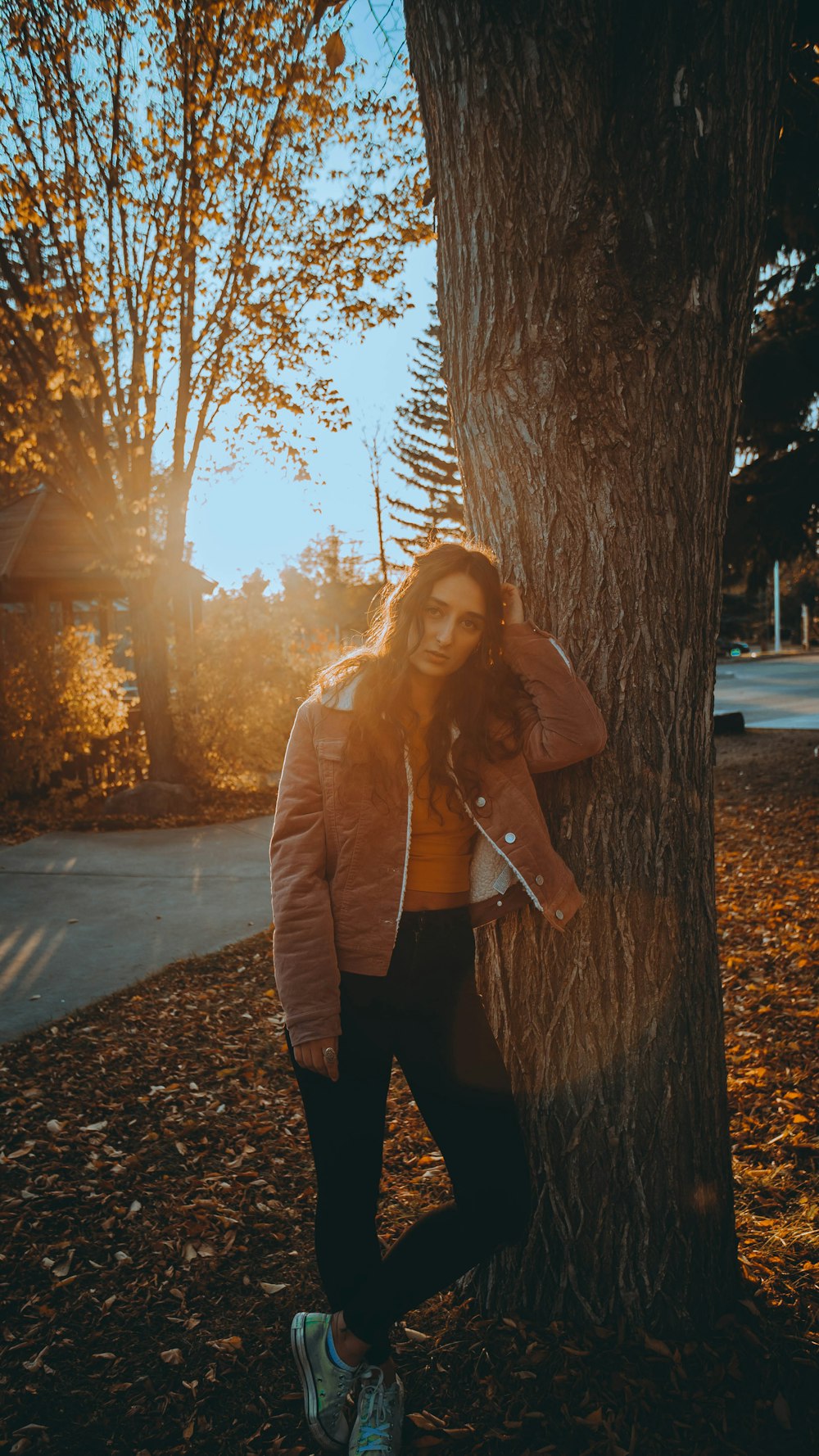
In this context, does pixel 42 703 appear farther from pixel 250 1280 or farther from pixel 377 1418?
pixel 377 1418

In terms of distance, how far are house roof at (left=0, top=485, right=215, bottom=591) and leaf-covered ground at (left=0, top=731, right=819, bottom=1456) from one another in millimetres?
9734

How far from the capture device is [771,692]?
25.6 metres

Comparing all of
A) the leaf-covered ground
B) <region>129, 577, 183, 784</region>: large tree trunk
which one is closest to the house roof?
<region>129, 577, 183, 784</region>: large tree trunk

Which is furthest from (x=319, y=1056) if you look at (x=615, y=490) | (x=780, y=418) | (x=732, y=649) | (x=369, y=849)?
(x=732, y=649)

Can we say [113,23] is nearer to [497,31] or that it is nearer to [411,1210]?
[497,31]

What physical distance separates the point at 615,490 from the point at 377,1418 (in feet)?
7.33

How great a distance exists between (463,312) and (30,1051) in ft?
11.3

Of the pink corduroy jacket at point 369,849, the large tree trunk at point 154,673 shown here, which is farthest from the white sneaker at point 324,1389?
the large tree trunk at point 154,673

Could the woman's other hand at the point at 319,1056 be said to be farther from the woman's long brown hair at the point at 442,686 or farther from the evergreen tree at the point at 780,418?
the evergreen tree at the point at 780,418

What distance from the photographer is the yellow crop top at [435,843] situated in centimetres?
224

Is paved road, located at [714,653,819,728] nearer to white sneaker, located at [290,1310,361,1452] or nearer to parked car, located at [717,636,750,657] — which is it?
parked car, located at [717,636,750,657]

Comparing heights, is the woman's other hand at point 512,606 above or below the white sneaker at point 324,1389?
above

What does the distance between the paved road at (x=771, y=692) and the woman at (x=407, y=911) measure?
318 inches

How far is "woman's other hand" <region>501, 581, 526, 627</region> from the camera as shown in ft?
7.80
